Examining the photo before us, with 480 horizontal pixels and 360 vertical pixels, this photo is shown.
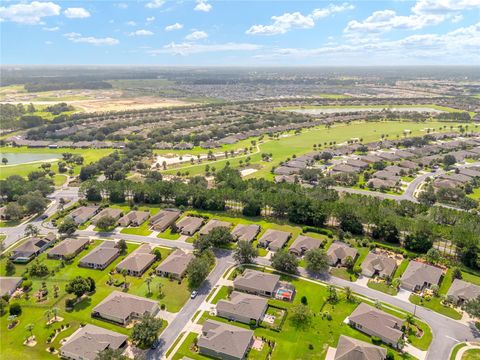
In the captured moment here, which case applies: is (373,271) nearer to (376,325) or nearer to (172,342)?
(376,325)

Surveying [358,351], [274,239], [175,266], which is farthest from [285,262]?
[358,351]

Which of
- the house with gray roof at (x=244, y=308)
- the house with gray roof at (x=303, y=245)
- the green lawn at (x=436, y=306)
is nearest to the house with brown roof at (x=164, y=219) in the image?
the house with gray roof at (x=303, y=245)

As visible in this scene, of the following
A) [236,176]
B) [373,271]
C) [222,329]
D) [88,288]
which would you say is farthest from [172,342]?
[236,176]

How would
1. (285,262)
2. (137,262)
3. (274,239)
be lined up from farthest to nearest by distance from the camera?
1. (274,239)
2. (137,262)
3. (285,262)

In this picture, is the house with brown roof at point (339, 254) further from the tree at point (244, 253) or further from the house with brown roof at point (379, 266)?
the tree at point (244, 253)

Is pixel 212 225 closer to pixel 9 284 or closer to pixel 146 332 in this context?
pixel 146 332

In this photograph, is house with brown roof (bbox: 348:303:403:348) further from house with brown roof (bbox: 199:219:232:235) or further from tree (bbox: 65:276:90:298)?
tree (bbox: 65:276:90:298)
